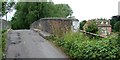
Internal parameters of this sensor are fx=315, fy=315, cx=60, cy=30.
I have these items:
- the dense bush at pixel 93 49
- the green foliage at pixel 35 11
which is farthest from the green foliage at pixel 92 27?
the green foliage at pixel 35 11

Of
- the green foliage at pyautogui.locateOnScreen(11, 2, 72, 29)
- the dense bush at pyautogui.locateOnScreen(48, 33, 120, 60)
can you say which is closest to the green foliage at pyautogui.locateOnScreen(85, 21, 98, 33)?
the dense bush at pyautogui.locateOnScreen(48, 33, 120, 60)

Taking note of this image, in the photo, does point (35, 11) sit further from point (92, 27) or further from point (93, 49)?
point (93, 49)

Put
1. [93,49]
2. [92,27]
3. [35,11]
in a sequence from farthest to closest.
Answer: [35,11], [92,27], [93,49]

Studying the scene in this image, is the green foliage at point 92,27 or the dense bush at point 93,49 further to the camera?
the green foliage at point 92,27

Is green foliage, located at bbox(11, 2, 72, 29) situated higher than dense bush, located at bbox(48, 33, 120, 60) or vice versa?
green foliage, located at bbox(11, 2, 72, 29)

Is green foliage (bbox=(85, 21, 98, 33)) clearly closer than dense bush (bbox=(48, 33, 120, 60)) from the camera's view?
No

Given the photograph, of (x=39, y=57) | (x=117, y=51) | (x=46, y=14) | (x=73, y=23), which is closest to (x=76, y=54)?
(x=39, y=57)

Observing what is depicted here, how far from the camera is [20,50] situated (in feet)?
34.3

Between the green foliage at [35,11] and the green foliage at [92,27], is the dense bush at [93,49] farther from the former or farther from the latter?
the green foliage at [35,11]

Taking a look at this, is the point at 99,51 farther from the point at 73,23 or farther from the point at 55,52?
the point at 73,23

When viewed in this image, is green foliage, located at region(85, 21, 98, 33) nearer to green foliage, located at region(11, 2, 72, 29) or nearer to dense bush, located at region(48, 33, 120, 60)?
dense bush, located at region(48, 33, 120, 60)

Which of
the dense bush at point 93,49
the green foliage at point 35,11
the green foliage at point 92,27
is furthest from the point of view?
the green foliage at point 35,11

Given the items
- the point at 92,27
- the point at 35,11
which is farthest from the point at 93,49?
the point at 35,11

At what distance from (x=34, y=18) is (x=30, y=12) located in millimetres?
1347
